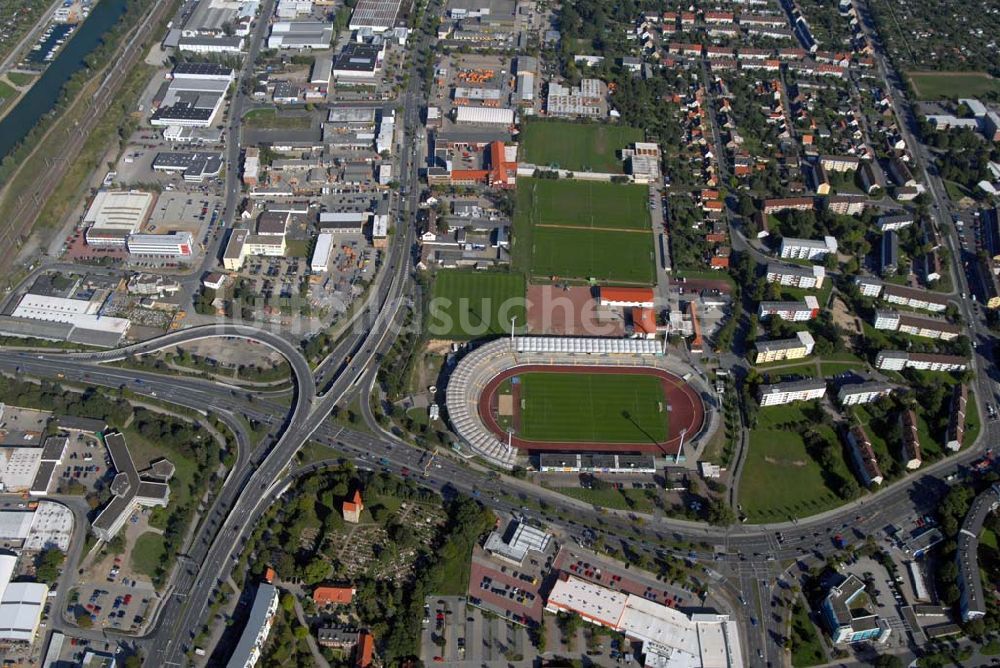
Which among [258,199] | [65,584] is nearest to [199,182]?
[258,199]

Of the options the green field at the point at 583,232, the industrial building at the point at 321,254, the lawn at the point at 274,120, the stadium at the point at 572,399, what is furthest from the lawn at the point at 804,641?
the lawn at the point at 274,120

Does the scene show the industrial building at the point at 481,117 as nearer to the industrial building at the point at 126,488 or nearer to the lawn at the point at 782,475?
the lawn at the point at 782,475

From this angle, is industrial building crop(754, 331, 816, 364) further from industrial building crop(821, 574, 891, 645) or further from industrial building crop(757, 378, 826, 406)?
industrial building crop(821, 574, 891, 645)

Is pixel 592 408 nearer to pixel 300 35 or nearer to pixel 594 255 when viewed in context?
pixel 594 255

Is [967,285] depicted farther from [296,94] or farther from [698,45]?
[296,94]

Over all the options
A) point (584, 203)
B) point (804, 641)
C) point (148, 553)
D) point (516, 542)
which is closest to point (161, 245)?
point (148, 553)

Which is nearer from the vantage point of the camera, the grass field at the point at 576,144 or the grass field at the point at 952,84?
the grass field at the point at 576,144

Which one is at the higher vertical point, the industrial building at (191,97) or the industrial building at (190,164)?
the industrial building at (191,97)

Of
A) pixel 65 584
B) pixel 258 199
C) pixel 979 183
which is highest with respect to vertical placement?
pixel 979 183
